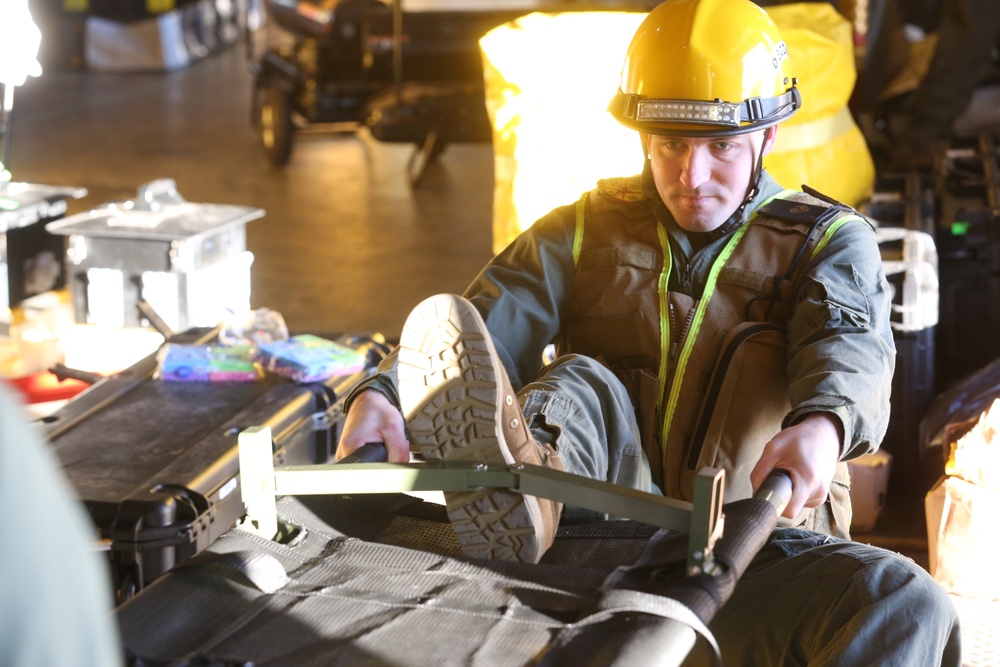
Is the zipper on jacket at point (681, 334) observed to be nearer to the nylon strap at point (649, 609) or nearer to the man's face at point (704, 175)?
the man's face at point (704, 175)

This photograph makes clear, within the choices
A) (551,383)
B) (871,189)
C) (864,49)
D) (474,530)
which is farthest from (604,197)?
(864,49)

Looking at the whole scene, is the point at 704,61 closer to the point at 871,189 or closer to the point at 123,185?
the point at 871,189

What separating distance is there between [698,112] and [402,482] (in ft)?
3.07

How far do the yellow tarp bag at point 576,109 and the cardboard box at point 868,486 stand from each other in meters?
0.85

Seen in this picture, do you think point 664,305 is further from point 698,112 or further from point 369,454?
point 369,454

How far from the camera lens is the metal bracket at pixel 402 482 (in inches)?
72.4

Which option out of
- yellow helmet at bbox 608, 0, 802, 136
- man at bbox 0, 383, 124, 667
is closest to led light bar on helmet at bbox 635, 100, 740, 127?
yellow helmet at bbox 608, 0, 802, 136

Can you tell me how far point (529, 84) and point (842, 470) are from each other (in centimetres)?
180

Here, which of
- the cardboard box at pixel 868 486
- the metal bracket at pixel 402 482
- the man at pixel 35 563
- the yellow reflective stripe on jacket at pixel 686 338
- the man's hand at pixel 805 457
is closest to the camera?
the man at pixel 35 563

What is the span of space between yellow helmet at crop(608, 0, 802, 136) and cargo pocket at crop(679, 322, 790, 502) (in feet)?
1.37

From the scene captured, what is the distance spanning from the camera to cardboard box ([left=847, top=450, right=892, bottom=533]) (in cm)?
357

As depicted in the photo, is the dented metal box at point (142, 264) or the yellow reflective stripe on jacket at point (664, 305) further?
the dented metal box at point (142, 264)

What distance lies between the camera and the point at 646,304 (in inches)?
97.8

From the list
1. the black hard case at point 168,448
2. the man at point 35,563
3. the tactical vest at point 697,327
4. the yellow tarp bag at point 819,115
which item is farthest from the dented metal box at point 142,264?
the man at point 35,563
